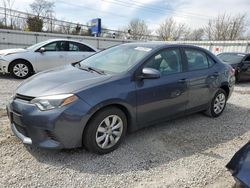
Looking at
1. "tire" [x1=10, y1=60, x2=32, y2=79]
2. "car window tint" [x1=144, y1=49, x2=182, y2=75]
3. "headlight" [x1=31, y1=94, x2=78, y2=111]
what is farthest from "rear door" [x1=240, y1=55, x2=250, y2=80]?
"headlight" [x1=31, y1=94, x2=78, y2=111]

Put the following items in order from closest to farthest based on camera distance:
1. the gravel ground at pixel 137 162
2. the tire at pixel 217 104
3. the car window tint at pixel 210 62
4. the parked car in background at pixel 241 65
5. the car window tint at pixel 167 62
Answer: the gravel ground at pixel 137 162, the car window tint at pixel 167 62, the car window tint at pixel 210 62, the tire at pixel 217 104, the parked car in background at pixel 241 65

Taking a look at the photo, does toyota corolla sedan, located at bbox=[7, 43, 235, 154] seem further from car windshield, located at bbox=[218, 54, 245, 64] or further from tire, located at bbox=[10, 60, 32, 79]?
car windshield, located at bbox=[218, 54, 245, 64]

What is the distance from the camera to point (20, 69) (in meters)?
7.85

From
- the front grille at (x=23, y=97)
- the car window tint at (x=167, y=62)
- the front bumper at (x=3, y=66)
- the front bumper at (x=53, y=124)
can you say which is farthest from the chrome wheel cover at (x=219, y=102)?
the front bumper at (x=3, y=66)

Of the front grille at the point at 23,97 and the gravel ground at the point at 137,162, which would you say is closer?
the gravel ground at the point at 137,162

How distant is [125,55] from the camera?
12.6 feet

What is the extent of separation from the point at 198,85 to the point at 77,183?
8.90 ft

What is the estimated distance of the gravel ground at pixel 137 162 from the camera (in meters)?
2.64

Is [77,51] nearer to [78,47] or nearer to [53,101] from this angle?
[78,47]

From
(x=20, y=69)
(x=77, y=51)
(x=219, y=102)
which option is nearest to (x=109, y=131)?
(x=219, y=102)

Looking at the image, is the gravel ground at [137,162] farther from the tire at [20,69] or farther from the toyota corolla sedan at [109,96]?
the tire at [20,69]

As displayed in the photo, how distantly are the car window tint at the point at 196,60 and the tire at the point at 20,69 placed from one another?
5646 mm

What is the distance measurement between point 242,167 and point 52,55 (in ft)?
24.0

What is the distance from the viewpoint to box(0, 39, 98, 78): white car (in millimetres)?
7688
